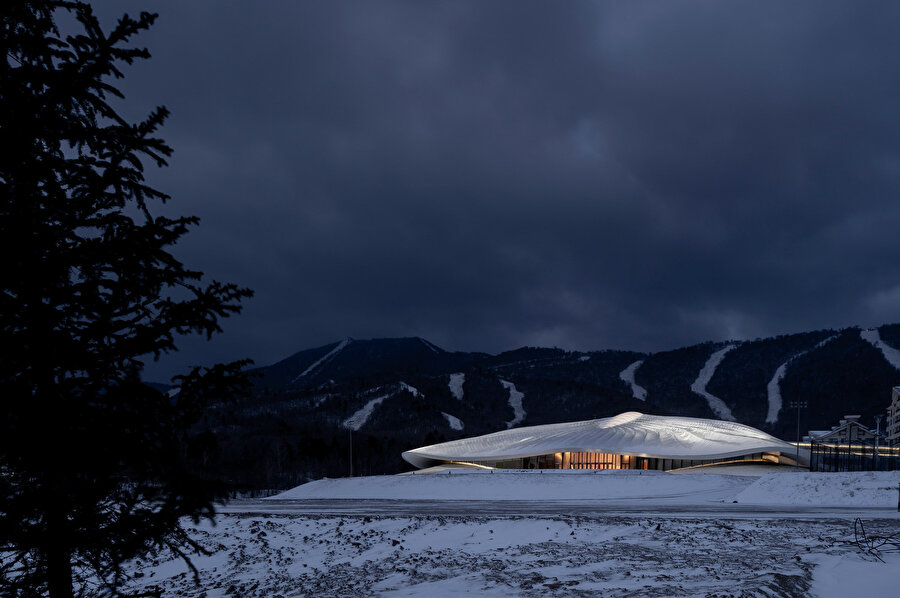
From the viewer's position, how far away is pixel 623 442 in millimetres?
63281

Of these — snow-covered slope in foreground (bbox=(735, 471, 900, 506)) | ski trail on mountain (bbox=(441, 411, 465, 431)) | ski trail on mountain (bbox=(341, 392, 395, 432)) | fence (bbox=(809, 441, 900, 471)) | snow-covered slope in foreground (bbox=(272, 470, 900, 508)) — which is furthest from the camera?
ski trail on mountain (bbox=(441, 411, 465, 431))

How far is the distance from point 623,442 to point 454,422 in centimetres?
12517

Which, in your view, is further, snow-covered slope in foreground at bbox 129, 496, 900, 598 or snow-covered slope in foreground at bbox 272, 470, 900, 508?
snow-covered slope in foreground at bbox 272, 470, 900, 508

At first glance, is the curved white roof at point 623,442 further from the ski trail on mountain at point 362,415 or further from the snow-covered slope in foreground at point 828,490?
the ski trail on mountain at point 362,415

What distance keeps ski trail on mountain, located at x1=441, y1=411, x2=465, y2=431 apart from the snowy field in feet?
510

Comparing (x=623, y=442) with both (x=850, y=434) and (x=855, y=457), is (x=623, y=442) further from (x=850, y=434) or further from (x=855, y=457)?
(x=855, y=457)

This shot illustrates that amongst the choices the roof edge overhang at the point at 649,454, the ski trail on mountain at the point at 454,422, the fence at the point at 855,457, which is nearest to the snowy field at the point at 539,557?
the roof edge overhang at the point at 649,454

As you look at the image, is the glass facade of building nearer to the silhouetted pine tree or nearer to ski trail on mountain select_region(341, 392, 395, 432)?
the silhouetted pine tree

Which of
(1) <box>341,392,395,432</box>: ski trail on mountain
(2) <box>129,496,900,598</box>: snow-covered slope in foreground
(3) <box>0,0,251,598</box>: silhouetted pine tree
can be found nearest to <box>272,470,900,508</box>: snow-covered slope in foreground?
(2) <box>129,496,900,598</box>: snow-covered slope in foreground

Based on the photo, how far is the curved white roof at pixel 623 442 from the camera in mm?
60875

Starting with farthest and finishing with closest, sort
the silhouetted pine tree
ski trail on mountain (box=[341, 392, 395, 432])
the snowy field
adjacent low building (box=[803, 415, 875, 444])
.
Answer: ski trail on mountain (box=[341, 392, 395, 432]), adjacent low building (box=[803, 415, 875, 444]), the snowy field, the silhouetted pine tree

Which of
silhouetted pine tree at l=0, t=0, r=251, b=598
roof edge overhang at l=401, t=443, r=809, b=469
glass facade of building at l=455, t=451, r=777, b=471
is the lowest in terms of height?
glass facade of building at l=455, t=451, r=777, b=471

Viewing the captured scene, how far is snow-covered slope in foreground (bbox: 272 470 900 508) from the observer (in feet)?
101

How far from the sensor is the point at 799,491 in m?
31.8
